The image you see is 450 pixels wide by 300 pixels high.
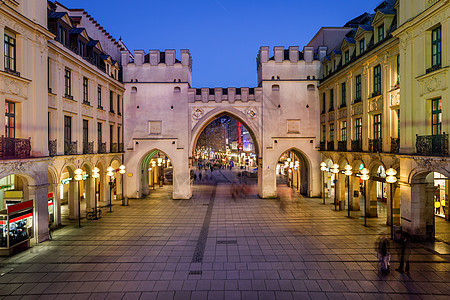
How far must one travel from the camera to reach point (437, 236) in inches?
599

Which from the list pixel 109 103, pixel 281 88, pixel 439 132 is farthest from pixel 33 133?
pixel 281 88

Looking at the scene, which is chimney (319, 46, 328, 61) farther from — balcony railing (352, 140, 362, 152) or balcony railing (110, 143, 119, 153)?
balcony railing (110, 143, 119, 153)

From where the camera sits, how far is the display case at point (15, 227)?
12591 mm

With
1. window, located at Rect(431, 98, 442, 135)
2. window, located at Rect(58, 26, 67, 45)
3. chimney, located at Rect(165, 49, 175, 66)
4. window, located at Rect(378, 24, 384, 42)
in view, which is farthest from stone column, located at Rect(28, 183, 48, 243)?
window, located at Rect(378, 24, 384, 42)

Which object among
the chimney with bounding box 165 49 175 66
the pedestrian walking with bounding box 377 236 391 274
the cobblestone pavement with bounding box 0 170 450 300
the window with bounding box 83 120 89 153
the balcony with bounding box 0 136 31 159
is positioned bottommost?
the cobblestone pavement with bounding box 0 170 450 300

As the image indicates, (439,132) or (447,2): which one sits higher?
(447,2)

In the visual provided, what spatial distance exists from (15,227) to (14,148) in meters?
3.54

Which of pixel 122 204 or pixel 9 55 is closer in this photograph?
pixel 9 55

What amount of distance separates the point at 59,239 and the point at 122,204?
974 cm

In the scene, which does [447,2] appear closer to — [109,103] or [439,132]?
[439,132]

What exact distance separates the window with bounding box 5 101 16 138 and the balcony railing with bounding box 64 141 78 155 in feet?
17.3

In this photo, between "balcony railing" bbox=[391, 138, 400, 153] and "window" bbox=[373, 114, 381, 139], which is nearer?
"balcony railing" bbox=[391, 138, 400, 153]

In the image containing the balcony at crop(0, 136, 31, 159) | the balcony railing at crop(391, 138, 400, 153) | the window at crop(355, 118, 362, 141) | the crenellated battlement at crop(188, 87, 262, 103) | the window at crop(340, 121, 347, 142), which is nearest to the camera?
the balcony at crop(0, 136, 31, 159)

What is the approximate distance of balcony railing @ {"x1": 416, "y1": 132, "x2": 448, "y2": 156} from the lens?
40.0 feet
